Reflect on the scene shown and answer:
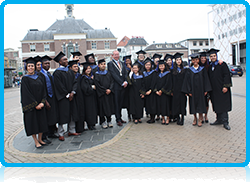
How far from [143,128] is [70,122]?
7.56 feet

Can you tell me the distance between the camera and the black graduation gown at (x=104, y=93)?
6.57 m

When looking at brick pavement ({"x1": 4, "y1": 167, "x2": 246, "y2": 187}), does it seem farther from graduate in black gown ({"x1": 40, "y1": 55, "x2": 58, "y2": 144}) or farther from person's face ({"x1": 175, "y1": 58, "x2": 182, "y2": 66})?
person's face ({"x1": 175, "y1": 58, "x2": 182, "y2": 66})

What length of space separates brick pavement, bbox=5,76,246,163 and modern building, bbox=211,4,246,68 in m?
43.1

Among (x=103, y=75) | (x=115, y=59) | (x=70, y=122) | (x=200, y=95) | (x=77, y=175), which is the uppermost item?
(x=115, y=59)

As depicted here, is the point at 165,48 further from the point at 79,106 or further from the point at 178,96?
the point at 79,106

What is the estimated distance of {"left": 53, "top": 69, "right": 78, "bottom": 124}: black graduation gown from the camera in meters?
5.49

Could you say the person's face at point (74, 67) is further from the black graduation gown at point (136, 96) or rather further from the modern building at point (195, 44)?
the modern building at point (195, 44)

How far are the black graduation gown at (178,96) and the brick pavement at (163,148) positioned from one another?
2.00 ft

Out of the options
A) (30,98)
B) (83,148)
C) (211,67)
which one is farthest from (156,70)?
(30,98)

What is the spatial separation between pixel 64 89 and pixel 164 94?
3294 millimetres

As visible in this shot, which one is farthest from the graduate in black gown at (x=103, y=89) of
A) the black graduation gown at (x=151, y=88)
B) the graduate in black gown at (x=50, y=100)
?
the graduate in black gown at (x=50, y=100)

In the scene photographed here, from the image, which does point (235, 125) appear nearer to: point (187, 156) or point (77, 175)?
point (187, 156)

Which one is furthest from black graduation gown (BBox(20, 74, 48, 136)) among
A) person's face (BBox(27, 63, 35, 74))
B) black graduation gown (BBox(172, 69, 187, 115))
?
black graduation gown (BBox(172, 69, 187, 115))

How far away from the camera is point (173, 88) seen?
6.88m
